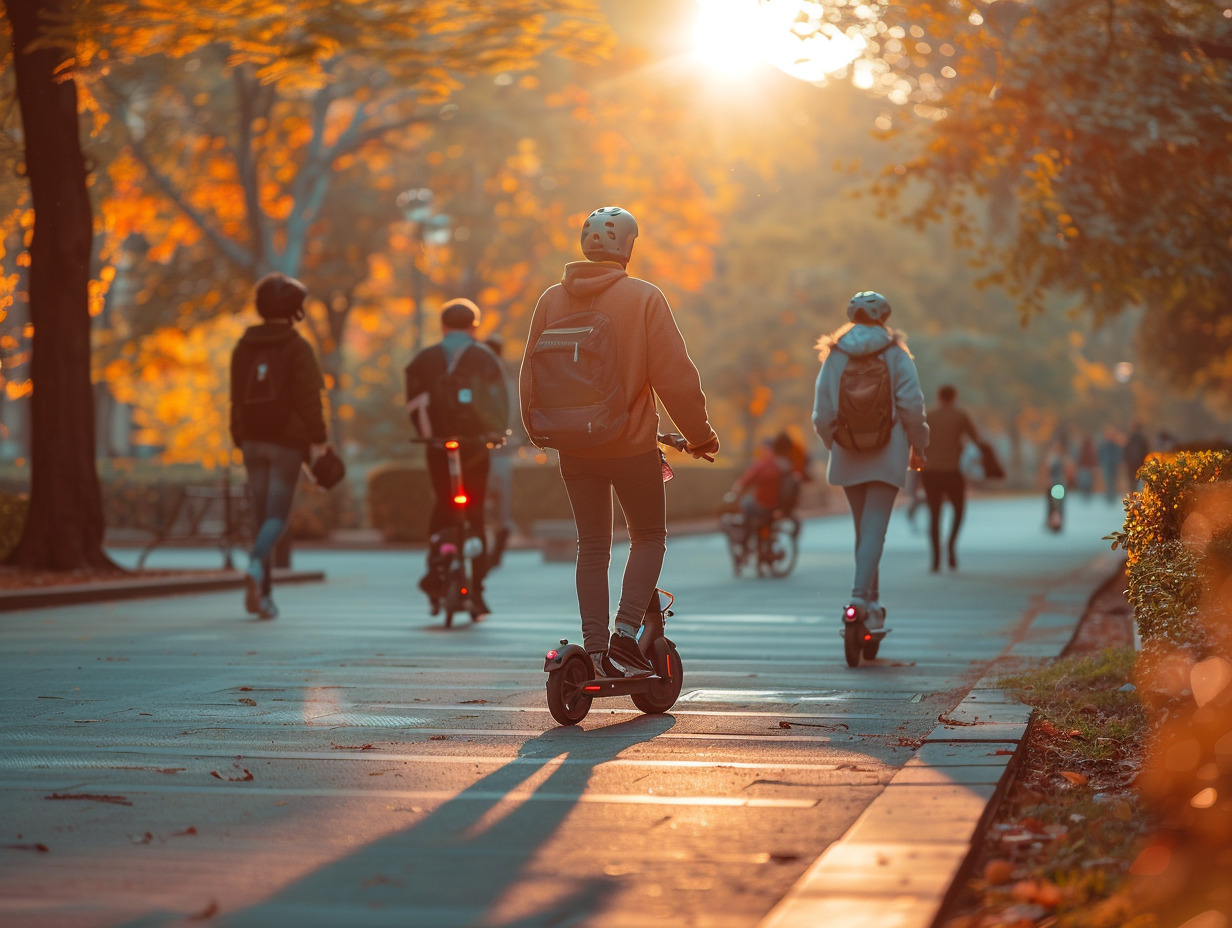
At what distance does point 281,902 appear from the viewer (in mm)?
3879

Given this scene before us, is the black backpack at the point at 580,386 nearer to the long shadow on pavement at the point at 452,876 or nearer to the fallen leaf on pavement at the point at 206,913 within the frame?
the long shadow on pavement at the point at 452,876

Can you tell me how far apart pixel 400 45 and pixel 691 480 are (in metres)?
18.6

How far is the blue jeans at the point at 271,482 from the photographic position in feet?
38.0

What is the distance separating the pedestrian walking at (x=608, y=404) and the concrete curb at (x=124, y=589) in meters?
7.17

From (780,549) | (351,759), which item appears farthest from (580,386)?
(780,549)

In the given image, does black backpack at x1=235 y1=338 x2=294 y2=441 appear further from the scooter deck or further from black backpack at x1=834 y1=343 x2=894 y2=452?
the scooter deck

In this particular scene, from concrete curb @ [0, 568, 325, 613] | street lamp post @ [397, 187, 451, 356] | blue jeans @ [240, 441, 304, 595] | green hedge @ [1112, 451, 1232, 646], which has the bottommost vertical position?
concrete curb @ [0, 568, 325, 613]

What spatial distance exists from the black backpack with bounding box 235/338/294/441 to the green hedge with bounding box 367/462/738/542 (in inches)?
464

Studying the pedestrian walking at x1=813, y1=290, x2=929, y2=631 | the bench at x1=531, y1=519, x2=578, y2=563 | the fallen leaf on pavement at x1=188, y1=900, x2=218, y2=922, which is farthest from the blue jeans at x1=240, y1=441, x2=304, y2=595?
the bench at x1=531, y1=519, x2=578, y2=563

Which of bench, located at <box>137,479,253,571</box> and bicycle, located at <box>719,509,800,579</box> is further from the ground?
bench, located at <box>137,479,253,571</box>

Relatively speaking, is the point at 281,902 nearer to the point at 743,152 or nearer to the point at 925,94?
the point at 925,94

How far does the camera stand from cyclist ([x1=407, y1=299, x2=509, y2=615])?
1138 cm

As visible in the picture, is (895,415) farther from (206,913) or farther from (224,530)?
(224,530)

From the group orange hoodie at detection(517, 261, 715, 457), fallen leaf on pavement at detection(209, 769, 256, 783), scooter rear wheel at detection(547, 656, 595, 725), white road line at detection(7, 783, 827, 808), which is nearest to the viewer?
white road line at detection(7, 783, 827, 808)
